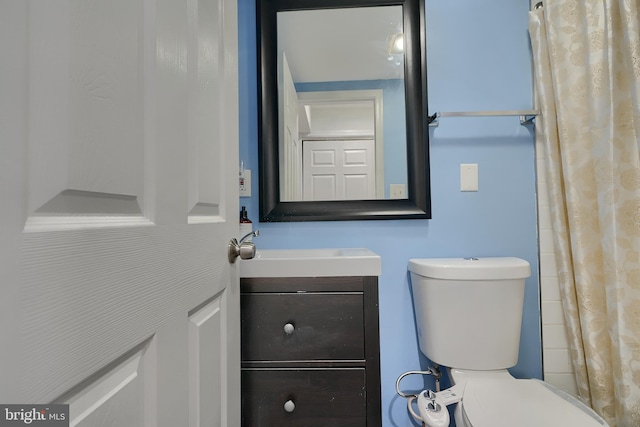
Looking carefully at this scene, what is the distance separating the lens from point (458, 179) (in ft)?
4.19

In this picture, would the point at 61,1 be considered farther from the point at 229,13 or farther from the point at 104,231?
the point at 229,13

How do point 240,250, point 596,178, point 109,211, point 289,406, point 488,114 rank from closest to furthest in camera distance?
1. point 109,211
2. point 240,250
3. point 289,406
4. point 596,178
5. point 488,114

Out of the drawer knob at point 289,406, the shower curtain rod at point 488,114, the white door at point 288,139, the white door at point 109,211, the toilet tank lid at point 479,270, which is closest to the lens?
the white door at point 109,211

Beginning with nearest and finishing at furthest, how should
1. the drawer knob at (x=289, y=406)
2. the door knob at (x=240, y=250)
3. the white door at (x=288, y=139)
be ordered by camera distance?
the door knob at (x=240, y=250)
the drawer knob at (x=289, y=406)
the white door at (x=288, y=139)

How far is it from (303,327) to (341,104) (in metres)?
0.94

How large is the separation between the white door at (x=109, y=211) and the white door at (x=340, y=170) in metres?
0.69

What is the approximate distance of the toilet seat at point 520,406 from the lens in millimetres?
773

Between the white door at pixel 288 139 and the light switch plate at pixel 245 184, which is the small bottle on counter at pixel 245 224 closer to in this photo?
the light switch plate at pixel 245 184

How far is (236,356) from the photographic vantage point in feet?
2.45

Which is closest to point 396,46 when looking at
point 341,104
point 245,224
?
point 341,104

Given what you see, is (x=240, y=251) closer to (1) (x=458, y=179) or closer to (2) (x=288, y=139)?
(2) (x=288, y=139)

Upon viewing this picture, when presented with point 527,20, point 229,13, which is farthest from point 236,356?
point 527,20

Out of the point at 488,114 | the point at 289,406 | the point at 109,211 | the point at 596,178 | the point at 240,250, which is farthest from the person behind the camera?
the point at 488,114

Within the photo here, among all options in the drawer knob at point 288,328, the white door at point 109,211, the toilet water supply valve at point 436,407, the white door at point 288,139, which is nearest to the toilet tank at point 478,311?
the toilet water supply valve at point 436,407
